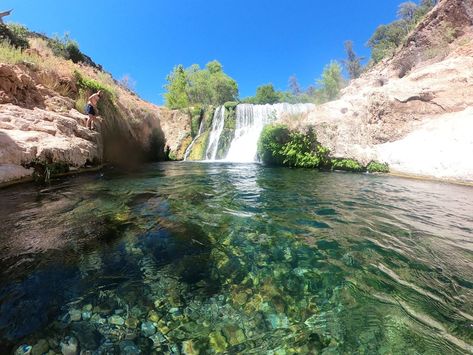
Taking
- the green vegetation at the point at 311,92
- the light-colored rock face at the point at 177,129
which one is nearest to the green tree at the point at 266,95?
the green vegetation at the point at 311,92

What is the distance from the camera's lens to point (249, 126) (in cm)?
2247

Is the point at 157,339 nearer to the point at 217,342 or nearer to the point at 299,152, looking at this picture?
the point at 217,342

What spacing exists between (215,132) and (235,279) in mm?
21590

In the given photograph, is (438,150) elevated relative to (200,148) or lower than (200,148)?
elevated

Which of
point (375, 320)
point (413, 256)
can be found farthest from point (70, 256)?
point (413, 256)

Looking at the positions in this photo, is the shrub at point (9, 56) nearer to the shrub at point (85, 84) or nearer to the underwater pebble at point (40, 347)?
the shrub at point (85, 84)

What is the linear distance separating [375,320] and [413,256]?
Answer: 1.52 meters

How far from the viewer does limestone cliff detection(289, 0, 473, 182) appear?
A: 10156mm

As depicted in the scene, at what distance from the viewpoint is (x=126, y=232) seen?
147 inches

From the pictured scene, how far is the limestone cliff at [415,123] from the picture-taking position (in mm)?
10156

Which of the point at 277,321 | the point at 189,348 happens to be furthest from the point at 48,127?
the point at 277,321

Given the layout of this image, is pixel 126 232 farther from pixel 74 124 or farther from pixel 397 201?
pixel 74 124

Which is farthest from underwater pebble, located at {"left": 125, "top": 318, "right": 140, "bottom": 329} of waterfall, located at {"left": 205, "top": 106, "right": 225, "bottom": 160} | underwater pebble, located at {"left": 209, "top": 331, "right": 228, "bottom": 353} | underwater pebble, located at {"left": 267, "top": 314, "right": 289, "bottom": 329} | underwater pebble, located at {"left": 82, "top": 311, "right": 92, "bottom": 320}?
waterfall, located at {"left": 205, "top": 106, "right": 225, "bottom": 160}

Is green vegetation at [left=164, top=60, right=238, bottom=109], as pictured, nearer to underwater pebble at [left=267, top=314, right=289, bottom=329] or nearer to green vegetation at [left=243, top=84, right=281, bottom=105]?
green vegetation at [left=243, top=84, right=281, bottom=105]
